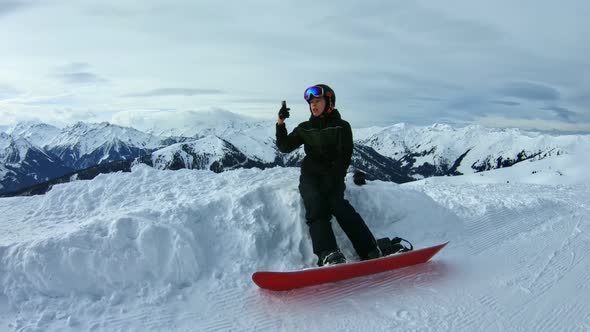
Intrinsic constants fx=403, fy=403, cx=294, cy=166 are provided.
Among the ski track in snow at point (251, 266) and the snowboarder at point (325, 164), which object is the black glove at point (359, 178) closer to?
the ski track in snow at point (251, 266)

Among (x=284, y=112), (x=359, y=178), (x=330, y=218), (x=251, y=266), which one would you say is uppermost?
(x=284, y=112)

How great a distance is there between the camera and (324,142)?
7934 mm

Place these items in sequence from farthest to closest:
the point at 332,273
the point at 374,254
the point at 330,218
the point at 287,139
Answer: the point at 287,139
the point at 330,218
the point at 374,254
the point at 332,273

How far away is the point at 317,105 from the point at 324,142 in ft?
2.42

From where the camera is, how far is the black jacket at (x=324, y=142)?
794 cm

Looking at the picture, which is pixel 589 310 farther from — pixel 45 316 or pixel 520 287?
A: pixel 45 316

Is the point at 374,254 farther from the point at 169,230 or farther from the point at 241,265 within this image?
the point at 169,230

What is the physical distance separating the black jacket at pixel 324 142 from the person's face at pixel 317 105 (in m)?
0.16

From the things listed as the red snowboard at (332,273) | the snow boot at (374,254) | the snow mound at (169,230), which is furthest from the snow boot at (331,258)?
the snow boot at (374,254)

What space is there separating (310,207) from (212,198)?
2226 mm

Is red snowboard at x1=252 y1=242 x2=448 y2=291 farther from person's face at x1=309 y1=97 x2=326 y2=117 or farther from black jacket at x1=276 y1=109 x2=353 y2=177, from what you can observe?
person's face at x1=309 y1=97 x2=326 y2=117

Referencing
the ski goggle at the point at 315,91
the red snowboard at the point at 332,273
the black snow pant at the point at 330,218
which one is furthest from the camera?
the ski goggle at the point at 315,91

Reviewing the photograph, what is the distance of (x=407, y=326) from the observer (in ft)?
18.2

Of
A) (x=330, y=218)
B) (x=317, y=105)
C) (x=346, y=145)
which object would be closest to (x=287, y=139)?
(x=317, y=105)
